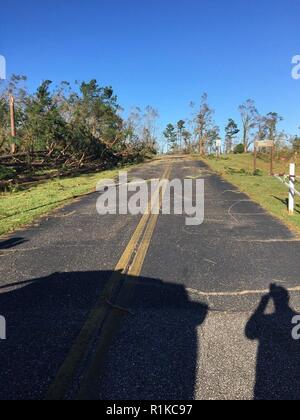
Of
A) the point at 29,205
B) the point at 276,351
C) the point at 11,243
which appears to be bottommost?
the point at 276,351

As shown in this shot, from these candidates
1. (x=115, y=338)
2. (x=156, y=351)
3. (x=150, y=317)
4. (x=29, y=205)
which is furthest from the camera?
(x=29, y=205)

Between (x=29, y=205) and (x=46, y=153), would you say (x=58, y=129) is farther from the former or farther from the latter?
(x=29, y=205)

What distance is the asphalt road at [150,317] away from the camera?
2980mm

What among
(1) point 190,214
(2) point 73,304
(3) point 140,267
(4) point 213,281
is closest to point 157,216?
(1) point 190,214

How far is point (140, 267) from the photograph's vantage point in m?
5.87

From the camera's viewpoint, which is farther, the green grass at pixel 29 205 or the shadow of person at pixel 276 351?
the green grass at pixel 29 205

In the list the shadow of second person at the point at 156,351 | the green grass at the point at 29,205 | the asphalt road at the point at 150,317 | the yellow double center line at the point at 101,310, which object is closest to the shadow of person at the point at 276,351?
the asphalt road at the point at 150,317

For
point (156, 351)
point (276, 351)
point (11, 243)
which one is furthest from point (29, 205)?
point (276, 351)

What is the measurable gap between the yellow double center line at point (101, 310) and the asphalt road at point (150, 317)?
0.05 ft

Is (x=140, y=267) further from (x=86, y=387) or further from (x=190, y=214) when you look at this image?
(x=190, y=214)

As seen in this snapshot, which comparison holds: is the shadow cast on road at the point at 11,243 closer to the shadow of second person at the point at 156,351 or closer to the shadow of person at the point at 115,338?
the shadow of person at the point at 115,338

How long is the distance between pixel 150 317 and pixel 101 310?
1.95ft

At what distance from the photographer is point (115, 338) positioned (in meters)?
3.67

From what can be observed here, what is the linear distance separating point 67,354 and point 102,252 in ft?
11.4
